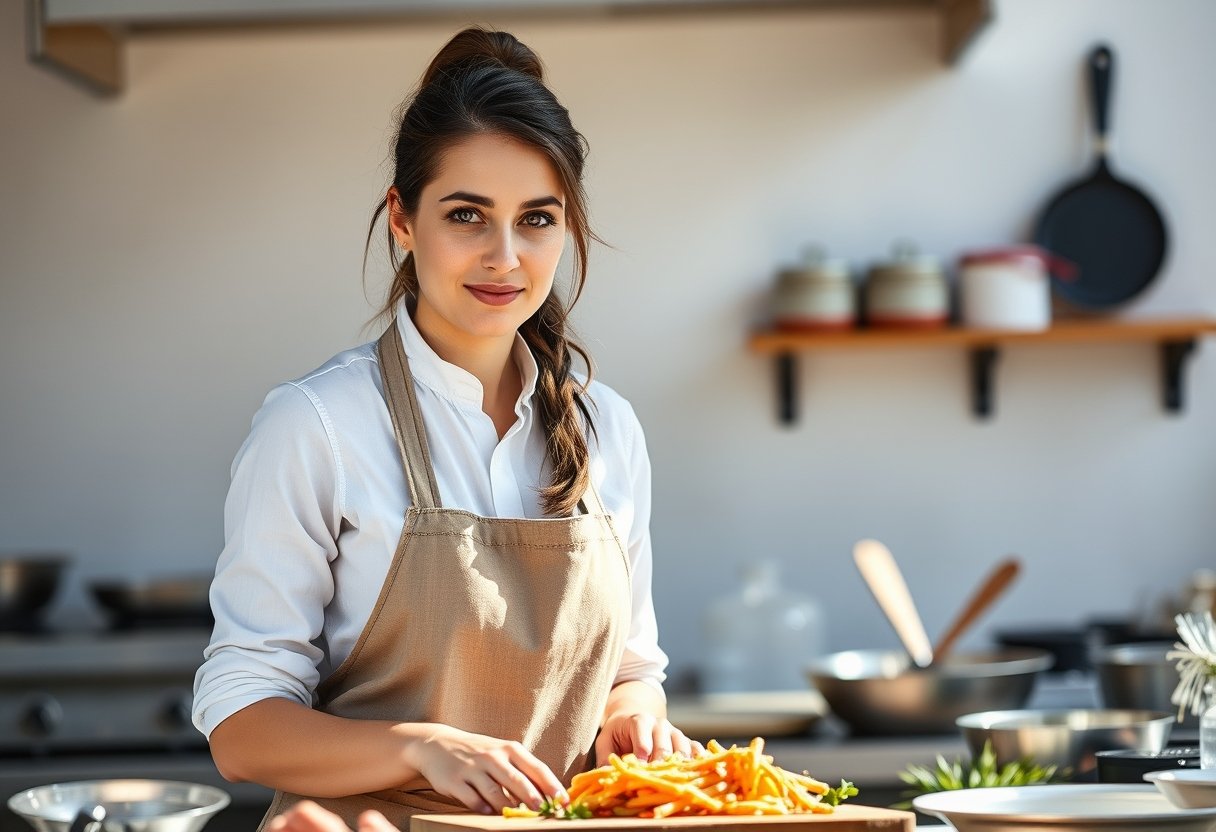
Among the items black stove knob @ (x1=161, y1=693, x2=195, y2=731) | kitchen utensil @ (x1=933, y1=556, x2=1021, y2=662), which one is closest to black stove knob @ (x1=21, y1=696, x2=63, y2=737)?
black stove knob @ (x1=161, y1=693, x2=195, y2=731)

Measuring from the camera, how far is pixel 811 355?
3.15 meters

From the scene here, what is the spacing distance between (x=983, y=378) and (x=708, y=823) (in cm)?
221

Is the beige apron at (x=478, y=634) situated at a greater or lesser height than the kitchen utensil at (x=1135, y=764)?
greater

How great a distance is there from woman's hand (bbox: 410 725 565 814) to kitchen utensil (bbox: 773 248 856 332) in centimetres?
187

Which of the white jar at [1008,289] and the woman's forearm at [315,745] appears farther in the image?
the white jar at [1008,289]

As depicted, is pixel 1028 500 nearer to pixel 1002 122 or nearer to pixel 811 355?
pixel 811 355

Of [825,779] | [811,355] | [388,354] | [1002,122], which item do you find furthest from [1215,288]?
[388,354]

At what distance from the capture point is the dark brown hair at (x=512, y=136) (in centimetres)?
143

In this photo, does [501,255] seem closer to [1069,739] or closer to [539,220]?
[539,220]

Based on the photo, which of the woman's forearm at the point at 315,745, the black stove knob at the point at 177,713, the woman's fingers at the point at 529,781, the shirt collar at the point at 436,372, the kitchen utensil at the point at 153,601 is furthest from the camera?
the kitchen utensil at the point at 153,601

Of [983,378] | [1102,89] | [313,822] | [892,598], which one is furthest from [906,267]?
[313,822]

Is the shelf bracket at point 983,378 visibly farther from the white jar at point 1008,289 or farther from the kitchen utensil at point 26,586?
the kitchen utensil at point 26,586

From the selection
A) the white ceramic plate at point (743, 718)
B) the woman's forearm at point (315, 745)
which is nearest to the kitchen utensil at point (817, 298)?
the white ceramic plate at point (743, 718)

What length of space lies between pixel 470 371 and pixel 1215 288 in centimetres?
214
